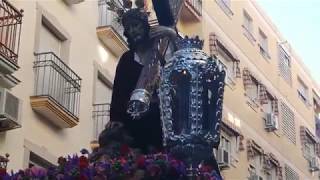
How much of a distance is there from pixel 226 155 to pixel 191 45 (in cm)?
1930

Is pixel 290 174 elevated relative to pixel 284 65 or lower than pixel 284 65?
lower

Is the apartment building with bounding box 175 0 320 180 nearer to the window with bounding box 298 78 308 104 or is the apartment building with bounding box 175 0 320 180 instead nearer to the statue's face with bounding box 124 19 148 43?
the window with bounding box 298 78 308 104

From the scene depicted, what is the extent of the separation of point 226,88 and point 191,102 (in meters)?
21.1

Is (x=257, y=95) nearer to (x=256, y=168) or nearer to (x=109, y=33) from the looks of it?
(x=256, y=168)

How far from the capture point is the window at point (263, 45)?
3251cm

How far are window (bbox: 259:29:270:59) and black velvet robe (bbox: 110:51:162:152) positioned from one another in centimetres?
A: 2545

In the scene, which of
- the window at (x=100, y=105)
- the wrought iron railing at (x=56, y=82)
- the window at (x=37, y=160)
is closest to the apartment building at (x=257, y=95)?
the window at (x=100, y=105)

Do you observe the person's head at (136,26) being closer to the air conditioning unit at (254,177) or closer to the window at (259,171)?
the air conditioning unit at (254,177)

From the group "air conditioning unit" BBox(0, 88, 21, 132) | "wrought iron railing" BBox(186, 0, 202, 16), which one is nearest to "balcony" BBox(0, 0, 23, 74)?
Result: "air conditioning unit" BBox(0, 88, 21, 132)

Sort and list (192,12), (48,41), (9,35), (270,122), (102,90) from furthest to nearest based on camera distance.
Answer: (270,122) → (192,12) → (102,90) → (48,41) → (9,35)

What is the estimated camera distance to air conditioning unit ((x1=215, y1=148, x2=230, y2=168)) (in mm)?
24641

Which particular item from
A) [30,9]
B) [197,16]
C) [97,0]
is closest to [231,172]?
[197,16]

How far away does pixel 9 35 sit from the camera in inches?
638

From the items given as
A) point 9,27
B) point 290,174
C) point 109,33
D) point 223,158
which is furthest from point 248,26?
point 9,27
